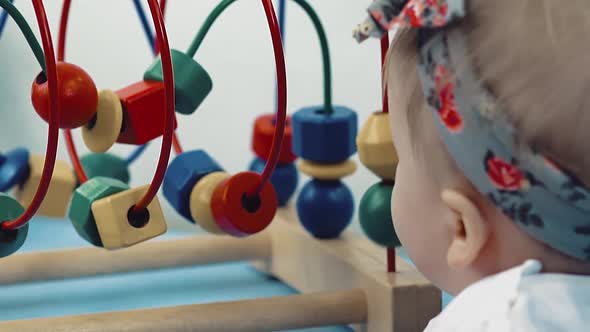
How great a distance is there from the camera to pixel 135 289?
1.04 meters

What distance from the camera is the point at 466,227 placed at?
575 millimetres

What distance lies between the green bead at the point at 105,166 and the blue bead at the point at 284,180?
0.15 meters

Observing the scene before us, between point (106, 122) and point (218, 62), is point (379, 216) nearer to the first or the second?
point (106, 122)

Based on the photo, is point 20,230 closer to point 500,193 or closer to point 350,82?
point 500,193

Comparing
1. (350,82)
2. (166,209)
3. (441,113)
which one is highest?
(441,113)

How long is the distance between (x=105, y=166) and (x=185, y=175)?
263 millimetres

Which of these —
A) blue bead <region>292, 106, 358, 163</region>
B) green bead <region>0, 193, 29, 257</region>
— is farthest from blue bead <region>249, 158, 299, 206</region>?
green bead <region>0, 193, 29, 257</region>

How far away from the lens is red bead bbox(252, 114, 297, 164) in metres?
1.06

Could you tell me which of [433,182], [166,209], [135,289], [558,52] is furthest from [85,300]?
[558,52]

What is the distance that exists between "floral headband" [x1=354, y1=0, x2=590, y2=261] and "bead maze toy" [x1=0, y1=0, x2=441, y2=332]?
0.70 ft

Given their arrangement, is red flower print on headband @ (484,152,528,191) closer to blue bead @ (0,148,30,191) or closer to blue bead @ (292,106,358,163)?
blue bead @ (292,106,358,163)

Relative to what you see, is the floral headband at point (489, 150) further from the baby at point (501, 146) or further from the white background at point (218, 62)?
the white background at point (218, 62)

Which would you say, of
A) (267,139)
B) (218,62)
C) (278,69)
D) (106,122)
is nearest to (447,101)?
(278,69)

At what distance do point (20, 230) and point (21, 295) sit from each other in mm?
253
